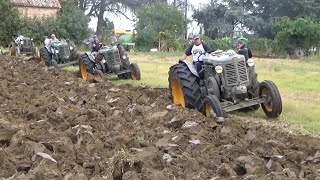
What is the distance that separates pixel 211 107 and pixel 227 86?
0.80 meters

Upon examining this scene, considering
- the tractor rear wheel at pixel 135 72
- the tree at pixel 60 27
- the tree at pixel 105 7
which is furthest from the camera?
the tree at pixel 105 7

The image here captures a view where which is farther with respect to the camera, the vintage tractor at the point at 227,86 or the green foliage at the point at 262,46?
the green foliage at the point at 262,46

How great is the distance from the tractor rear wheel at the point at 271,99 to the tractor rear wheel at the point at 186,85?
3.85ft

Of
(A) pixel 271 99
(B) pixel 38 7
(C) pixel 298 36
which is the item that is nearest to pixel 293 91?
(A) pixel 271 99

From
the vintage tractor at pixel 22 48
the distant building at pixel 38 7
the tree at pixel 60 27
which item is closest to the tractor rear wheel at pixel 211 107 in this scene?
the vintage tractor at pixel 22 48

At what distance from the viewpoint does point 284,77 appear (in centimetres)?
1864

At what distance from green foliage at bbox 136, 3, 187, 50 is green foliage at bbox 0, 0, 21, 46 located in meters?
9.25

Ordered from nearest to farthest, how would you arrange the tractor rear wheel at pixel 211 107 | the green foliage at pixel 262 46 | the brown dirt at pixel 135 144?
the brown dirt at pixel 135 144
the tractor rear wheel at pixel 211 107
the green foliage at pixel 262 46

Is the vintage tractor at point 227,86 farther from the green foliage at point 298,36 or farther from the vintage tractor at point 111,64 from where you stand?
the green foliage at point 298,36

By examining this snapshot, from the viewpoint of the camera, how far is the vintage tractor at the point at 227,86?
10211 millimetres

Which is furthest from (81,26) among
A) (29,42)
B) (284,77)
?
(284,77)

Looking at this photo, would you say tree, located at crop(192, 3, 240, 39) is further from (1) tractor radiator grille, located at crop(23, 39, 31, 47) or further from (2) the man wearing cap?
(2) the man wearing cap

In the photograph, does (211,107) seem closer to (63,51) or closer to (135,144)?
(135,144)

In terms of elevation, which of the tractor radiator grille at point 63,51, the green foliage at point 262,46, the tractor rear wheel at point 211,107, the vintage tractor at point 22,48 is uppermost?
the tractor rear wheel at point 211,107
